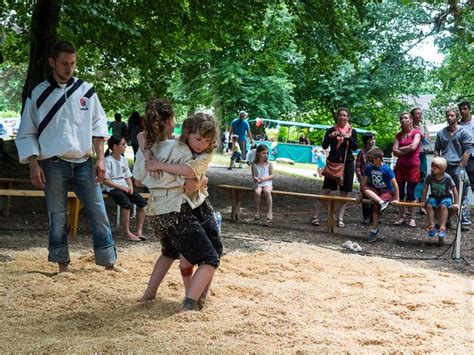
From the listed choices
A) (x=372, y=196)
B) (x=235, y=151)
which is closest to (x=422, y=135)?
(x=372, y=196)

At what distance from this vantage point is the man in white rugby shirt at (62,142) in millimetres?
5266

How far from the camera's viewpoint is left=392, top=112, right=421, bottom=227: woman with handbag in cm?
1055

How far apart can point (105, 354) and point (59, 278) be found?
6.93 ft

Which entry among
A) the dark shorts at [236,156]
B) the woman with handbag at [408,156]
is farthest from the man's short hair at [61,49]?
the dark shorts at [236,156]

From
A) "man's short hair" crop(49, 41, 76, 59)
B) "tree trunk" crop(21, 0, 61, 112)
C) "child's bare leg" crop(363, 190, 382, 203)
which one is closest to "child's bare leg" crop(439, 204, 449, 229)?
"child's bare leg" crop(363, 190, 382, 203)

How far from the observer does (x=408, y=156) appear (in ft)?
35.0

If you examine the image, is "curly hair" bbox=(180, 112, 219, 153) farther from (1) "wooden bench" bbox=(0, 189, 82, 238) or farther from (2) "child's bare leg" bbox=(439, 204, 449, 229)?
(2) "child's bare leg" bbox=(439, 204, 449, 229)

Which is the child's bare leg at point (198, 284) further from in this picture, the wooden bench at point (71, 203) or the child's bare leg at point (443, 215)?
the child's bare leg at point (443, 215)

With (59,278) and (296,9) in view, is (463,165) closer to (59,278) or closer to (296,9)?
(296,9)

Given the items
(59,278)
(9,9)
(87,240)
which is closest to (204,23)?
(9,9)

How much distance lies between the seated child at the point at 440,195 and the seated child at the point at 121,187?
381 centimetres

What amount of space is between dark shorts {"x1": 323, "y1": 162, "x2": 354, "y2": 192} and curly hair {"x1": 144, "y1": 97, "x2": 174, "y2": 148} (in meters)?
6.29

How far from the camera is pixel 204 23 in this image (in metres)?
13.3

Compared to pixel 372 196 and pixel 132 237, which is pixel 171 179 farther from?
pixel 372 196
